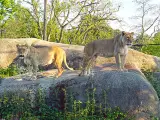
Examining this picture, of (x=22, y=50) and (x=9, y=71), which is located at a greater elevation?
(x=22, y=50)

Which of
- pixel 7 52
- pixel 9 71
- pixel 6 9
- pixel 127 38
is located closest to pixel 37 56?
pixel 127 38

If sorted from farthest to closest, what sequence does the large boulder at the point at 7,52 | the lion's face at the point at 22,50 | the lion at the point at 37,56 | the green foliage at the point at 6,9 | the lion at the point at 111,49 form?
the green foliage at the point at 6,9 → the large boulder at the point at 7,52 → the lion at the point at 37,56 → the lion's face at the point at 22,50 → the lion at the point at 111,49

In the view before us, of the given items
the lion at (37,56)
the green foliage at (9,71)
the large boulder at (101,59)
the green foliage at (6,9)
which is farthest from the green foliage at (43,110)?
the green foliage at (6,9)

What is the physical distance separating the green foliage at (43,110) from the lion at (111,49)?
1.44 m

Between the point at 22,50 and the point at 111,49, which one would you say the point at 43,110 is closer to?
the point at 22,50

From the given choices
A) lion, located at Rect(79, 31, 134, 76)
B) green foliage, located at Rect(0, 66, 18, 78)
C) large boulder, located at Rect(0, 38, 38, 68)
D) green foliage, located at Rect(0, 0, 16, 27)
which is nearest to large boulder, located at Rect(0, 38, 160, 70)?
large boulder, located at Rect(0, 38, 38, 68)

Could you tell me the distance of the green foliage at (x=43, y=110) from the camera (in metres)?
8.41

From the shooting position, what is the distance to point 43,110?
8.98 meters

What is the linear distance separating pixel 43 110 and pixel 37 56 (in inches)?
102

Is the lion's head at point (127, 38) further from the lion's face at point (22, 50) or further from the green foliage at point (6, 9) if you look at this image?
the green foliage at point (6, 9)

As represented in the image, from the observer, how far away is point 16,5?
1465 inches

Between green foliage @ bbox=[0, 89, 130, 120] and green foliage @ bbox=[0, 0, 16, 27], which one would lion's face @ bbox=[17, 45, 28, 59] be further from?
green foliage @ bbox=[0, 0, 16, 27]

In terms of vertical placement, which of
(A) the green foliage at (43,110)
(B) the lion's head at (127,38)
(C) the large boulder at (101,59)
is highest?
(B) the lion's head at (127,38)

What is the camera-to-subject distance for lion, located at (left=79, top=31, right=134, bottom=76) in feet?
31.3
